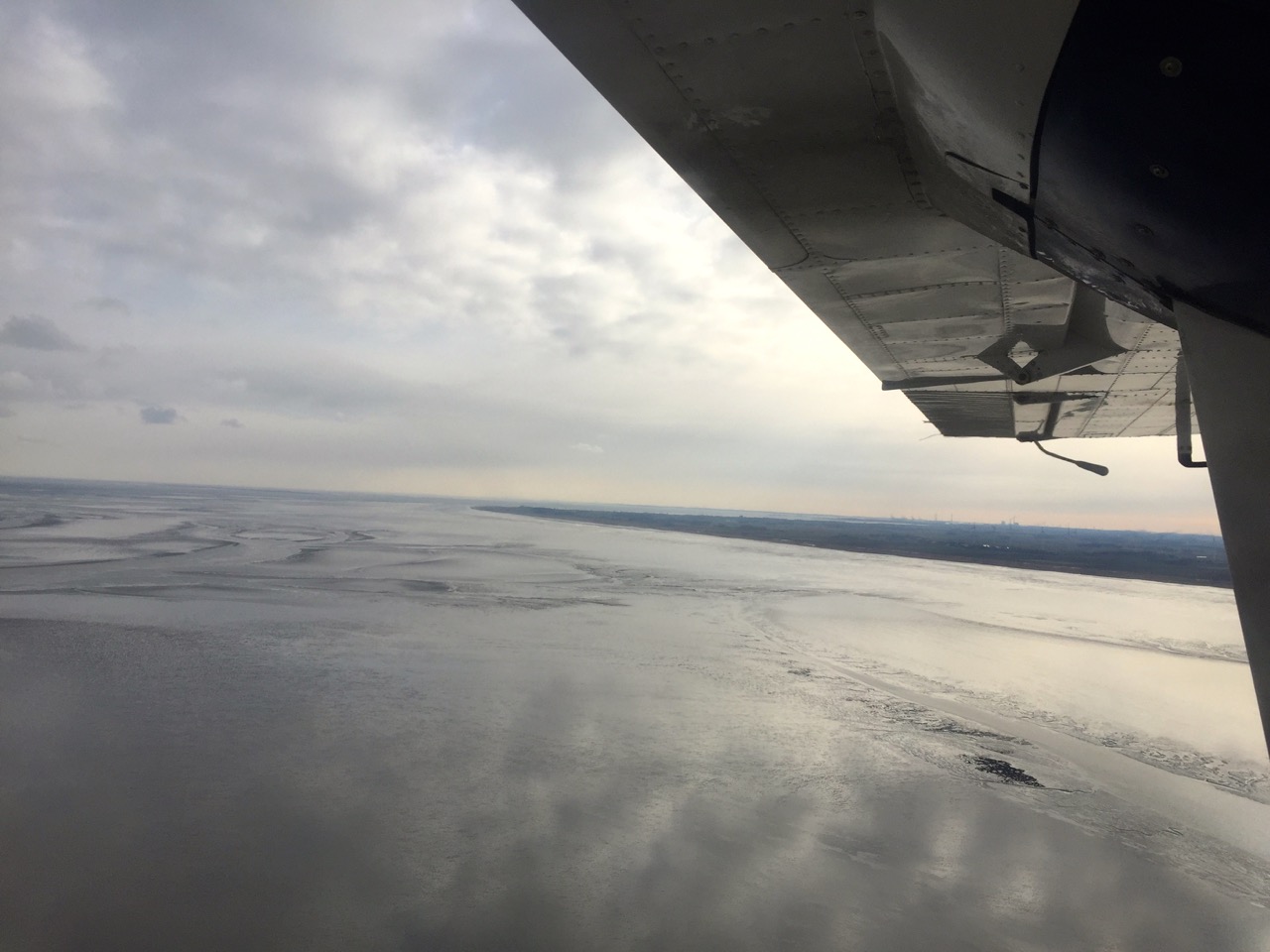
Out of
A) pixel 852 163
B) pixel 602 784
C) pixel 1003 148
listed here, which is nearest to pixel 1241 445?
pixel 1003 148

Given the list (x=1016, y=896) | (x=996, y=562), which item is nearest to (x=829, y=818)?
(x=1016, y=896)

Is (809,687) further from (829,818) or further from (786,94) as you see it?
(786,94)

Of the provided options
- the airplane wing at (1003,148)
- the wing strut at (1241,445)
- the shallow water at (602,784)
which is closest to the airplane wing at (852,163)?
the airplane wing at (1003,148)

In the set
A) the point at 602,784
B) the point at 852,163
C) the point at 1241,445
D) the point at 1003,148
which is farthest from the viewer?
the point at 602,784

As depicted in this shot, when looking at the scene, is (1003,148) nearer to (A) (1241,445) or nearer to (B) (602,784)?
(A) (1241,445)

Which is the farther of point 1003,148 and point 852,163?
point 852,163

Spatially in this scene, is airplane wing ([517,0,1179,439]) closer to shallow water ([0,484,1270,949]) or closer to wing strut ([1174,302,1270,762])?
wing strut ([1174,302,1270,762])

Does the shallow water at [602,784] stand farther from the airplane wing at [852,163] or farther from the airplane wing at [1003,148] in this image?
the airplane wing at [1003,148]

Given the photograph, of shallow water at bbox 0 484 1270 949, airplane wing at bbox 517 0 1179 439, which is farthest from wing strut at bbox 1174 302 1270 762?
shallow water at bbox 0 484 1270 949
